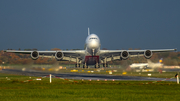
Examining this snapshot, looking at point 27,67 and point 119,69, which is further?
point 27,67

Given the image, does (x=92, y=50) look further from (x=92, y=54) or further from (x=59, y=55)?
(x=59, y=55)

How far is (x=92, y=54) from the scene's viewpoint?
61438 millimetres

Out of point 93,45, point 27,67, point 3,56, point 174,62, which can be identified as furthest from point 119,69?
point 3,56

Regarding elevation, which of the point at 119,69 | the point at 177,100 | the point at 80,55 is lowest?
the point at 177,100

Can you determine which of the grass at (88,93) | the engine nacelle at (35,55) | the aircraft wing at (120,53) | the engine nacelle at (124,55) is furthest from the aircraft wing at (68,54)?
the grass at (88,93)

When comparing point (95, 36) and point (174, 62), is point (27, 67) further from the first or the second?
point (174, 62)

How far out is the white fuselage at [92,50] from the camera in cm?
6047

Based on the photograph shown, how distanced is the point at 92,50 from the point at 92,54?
1.14 metres

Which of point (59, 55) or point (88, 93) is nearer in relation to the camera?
point (88, 93)

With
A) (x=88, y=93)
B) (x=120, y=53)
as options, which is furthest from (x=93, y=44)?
(x=88, y=93)

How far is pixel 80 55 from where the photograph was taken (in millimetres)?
65688

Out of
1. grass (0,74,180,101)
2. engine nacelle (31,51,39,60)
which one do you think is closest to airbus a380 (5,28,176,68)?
engine nacelle (31,51,39,60)

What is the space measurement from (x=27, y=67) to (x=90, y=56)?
566 inches

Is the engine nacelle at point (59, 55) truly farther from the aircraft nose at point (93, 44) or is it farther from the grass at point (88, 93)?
the grass at point (88, 93)
